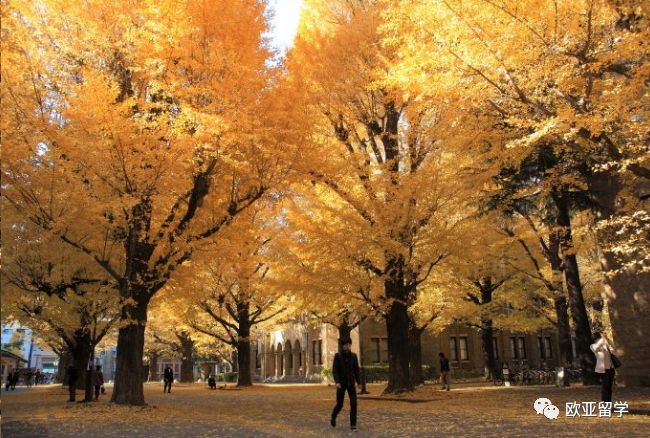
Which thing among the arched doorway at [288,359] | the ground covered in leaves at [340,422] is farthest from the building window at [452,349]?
the ground covered in leaves at [340,422]

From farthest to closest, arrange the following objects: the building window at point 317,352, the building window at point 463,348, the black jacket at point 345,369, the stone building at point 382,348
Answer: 1. the building window at point 463,348
2. the building window at point 317,352
3. the stone building at point 382,348
4. the black jacket at point 345,369

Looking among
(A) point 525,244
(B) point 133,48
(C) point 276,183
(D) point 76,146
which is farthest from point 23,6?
(A) point 525,244

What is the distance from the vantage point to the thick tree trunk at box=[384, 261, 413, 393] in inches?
611

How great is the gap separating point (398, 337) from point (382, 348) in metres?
21.4

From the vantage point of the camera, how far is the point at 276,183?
39.7 ft

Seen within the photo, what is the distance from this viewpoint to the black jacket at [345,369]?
27.6 feet

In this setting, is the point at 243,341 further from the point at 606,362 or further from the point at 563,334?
the point at 606,362

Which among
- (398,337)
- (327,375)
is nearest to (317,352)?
(327,375)

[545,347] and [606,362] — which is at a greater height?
[606,362]

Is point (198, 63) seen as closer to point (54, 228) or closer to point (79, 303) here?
point (54, 228)

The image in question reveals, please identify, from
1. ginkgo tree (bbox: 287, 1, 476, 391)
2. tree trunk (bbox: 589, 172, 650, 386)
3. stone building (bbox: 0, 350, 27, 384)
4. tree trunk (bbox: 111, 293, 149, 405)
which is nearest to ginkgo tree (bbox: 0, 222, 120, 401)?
tree trunk (bbox: 111, 293, 149, 405)

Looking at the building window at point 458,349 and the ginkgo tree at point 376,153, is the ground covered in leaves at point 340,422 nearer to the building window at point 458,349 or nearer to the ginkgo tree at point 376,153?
the ginkgo tree at point 376,153

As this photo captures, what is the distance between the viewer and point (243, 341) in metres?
27.2

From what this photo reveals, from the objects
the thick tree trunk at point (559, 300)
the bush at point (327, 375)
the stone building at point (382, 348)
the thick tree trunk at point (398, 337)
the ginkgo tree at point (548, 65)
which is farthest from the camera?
the stone building at point (382, 348)
